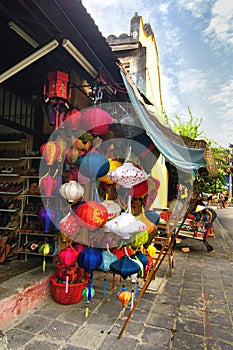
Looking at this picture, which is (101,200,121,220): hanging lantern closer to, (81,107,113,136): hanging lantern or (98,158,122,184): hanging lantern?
(98,158,122,184): hanging lantern

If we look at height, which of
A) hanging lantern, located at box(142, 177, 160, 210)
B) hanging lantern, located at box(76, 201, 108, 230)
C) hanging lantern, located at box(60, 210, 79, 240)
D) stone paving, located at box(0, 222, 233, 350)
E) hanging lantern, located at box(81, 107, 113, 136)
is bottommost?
stone paving, located at box(0, 222, 233, 350)

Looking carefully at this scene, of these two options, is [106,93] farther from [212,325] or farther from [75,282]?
[212,325]

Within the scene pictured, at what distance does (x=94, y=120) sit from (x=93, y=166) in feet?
2.16

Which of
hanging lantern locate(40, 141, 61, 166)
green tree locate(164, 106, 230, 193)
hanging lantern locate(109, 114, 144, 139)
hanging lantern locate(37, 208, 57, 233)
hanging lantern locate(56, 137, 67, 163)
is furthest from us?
green tree locate(164, 106, 230, 193)

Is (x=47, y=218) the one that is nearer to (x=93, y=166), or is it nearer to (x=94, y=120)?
(x=93, y=166)

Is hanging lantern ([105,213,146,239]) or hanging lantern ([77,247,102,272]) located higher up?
hanging lantern ([105,213,146,239])

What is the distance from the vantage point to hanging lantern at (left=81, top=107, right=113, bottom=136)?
10.8 feet

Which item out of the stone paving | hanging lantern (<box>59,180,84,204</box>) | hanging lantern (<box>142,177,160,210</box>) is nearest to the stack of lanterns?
hanging lantern (<box>59,180,84,204</box>)

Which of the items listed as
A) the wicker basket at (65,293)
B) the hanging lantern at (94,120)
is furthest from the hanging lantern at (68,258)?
the hanging lantern at (94,120)

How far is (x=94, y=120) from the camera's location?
328cm

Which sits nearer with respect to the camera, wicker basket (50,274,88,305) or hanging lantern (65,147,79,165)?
hanging lantern (65,147,79,165)

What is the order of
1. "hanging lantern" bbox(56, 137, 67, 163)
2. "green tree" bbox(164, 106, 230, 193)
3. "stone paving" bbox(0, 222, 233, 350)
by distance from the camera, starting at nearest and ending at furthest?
"stone paving" bbox(0, 222, 233, 350)
"hanging lantern" bbox(56, 137, 67, 163)
"green tree" bbox(164, 106, 230, 193)

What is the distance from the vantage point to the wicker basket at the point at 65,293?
3.51 meters

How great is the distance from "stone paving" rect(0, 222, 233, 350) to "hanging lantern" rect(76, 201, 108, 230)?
4.05ft
